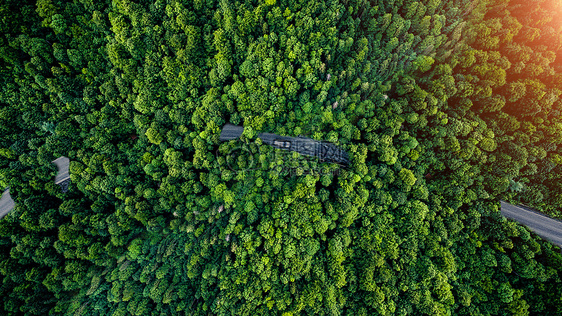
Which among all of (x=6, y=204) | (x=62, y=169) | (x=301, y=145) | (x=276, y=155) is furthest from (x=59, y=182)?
(x=301, y=145)

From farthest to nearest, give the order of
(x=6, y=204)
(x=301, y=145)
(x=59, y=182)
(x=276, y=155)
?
(x=301, y=145), (x=276, y=155), (x=59, y=182), (x=6, y=204)

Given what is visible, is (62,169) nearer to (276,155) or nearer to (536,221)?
(276,155)

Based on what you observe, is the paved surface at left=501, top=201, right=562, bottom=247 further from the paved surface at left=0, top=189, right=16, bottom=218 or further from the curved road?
the paved surface at left=0, top=189, right=16, bottom=218

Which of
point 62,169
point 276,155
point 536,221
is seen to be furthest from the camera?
point 276,155

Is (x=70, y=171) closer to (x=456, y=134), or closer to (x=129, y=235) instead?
(x=129, y=235)

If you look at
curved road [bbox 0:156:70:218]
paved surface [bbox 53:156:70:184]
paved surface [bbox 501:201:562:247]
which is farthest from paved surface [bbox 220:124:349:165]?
paved surface [bbox 501:201:562:247]

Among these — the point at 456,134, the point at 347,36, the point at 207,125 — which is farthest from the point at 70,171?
the point at 456,134

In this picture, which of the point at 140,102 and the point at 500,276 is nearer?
the point at 500,276
